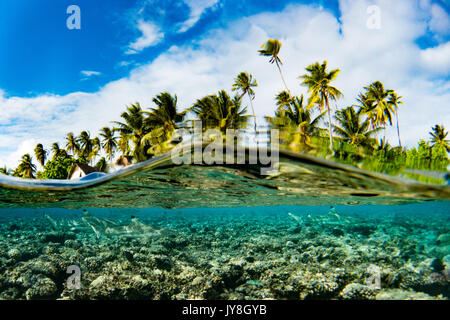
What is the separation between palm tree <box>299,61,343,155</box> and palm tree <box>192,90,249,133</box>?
955cm

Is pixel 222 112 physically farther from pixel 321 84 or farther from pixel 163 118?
pixel 321 84

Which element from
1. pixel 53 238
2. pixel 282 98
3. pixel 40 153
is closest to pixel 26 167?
pixel 40 153

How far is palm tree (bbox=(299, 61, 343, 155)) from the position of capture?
1013 inches

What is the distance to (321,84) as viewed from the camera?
26.0 m

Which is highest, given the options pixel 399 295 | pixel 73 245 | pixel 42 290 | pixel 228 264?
pixel 228 264

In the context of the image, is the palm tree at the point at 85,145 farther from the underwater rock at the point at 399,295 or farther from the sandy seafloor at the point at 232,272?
the underwater rock at the point at 399,295

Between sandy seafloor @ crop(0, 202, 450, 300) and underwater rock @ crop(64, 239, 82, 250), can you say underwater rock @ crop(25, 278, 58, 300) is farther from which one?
underwater rock @ crop(64, 239, 82, 250)

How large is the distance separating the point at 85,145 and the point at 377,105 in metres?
49.7

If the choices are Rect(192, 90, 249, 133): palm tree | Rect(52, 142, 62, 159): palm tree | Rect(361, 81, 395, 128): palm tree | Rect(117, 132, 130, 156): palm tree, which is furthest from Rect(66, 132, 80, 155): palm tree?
Rect(361, 81, 395, 128): palm tree

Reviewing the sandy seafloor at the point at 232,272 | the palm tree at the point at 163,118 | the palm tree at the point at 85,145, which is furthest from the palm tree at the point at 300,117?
the palm tree at the point at 85,145
